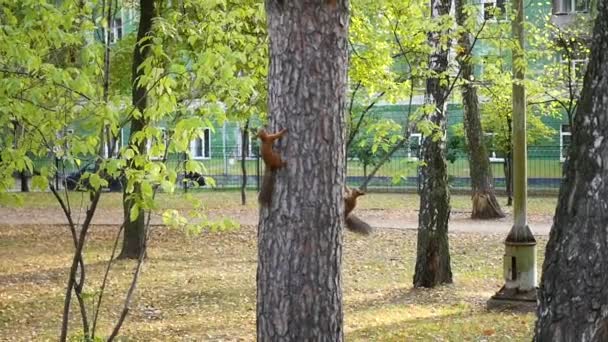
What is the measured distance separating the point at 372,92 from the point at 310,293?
8.61 metres

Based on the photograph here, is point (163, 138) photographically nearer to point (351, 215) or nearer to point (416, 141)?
point (351, 215)

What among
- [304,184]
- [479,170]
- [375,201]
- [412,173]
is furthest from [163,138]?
[412,173]

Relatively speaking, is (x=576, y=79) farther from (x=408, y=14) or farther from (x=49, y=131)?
(x=49, y=131)

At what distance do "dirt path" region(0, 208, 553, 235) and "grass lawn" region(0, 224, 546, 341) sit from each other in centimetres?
173

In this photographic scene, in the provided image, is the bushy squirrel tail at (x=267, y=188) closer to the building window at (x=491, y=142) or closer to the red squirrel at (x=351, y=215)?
the red squirrel at (x=351, y=215)

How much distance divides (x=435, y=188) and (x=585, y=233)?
6.92m

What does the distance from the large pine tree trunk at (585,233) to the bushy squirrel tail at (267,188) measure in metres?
1.58

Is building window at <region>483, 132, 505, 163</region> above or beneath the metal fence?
above

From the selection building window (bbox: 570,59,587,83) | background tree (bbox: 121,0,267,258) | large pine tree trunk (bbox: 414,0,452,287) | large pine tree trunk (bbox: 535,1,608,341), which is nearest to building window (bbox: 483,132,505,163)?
building window (bbox: 570,59,587,83)

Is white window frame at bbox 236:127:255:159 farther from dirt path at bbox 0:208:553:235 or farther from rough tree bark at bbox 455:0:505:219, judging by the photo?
rough tree bark at bbox 455:0:505:219

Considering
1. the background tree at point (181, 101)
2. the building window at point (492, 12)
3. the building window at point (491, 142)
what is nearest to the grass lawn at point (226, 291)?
the background tree at point (181, 101)

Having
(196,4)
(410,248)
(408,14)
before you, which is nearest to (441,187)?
(408,14)

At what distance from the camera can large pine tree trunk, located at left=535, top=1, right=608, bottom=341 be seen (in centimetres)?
433

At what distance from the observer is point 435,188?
11.2m
